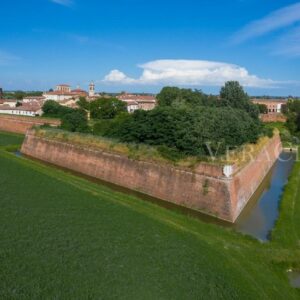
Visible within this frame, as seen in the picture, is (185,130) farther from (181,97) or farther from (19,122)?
(19,122)

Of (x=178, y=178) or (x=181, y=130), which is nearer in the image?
(x=178, y=178)

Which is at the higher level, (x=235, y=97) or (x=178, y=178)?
(x=235, y=97)

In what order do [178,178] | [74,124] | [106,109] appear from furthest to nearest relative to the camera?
[106,109]
[74,124]
[178,178]

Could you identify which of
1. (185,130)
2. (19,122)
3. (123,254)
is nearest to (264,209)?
(185,130)

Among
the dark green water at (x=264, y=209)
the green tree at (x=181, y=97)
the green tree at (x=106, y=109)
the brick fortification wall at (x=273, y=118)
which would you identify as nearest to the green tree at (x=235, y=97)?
the green tree at (x=181, y=97)

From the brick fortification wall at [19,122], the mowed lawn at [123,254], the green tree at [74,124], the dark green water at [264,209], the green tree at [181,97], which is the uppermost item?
the green tree at [181,97]

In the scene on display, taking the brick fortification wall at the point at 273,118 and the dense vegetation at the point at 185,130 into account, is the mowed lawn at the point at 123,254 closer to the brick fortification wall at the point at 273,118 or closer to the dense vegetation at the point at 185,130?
the dense vegetation at the point at 185,130

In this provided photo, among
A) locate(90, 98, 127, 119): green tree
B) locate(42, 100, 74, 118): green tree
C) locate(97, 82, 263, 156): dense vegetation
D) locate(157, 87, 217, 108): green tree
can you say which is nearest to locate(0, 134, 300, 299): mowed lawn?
locate(97, 82, 263, 156): dense vegetation
